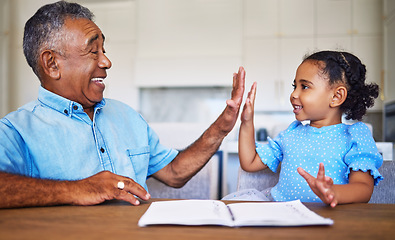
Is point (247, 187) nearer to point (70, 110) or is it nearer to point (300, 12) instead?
point (70, 110)

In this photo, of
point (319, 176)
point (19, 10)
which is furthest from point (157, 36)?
point (319, 176)

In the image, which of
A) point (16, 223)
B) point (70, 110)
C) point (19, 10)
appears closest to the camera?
point (16, 223)

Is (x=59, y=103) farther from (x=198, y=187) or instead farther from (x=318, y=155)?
(x=318, y=155)

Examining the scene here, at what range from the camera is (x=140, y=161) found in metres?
1.22

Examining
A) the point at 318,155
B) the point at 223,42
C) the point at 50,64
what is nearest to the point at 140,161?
the point at 50,64

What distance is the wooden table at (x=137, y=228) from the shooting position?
519mm

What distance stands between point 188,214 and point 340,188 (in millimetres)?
411

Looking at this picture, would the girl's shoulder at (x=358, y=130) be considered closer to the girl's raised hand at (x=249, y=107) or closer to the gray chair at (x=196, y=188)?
the girl's raised hand at (x=249, y=107)

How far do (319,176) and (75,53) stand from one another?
0.87 m

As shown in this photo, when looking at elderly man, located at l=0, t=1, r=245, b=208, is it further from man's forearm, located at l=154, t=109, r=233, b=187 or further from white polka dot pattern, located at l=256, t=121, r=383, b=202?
white polka dot pattern, located at l=256, t=121, r=383, b=202

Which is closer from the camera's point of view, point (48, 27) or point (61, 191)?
point (61, 191)

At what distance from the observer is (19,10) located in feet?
14.2

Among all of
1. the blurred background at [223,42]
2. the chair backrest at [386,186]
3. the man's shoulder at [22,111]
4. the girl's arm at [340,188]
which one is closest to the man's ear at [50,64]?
the man's shoulder at [22,111]

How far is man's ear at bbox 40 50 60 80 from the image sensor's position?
3.85ft
